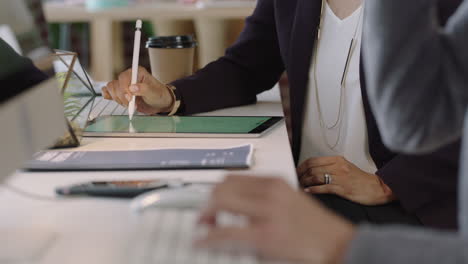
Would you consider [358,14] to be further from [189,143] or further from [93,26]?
[93,26]

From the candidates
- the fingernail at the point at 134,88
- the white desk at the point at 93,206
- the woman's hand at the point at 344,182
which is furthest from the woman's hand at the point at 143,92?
the woman's hand at the point at 344,182

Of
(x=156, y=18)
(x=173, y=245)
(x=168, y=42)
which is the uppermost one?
(x=173, y=245)

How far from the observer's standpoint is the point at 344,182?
44.5 inches

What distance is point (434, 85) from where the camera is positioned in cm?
70

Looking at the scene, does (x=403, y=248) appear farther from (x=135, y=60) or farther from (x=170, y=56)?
(x=170, y=56)

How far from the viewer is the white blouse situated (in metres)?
1.26

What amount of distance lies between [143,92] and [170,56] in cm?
28

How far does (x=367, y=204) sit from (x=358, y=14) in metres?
0.40

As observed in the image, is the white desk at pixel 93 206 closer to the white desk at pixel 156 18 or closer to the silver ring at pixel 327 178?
the silver ring at pixel 327 178

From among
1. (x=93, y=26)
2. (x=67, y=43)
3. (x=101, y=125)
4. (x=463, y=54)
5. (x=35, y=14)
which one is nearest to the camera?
(x=463, y=54)

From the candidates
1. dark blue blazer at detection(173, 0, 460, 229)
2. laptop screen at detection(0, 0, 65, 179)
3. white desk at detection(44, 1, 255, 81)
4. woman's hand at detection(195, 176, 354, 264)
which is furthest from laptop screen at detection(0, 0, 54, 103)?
white desk at detection(44, 1, 255, 81)

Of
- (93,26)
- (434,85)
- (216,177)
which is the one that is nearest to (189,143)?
(216,177)

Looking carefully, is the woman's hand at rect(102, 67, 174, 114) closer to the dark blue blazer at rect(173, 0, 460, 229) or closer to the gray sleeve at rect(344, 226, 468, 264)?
the dark blue blazer at rect(173, 0, 460, 229)

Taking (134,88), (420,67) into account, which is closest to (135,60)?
(134,88)
